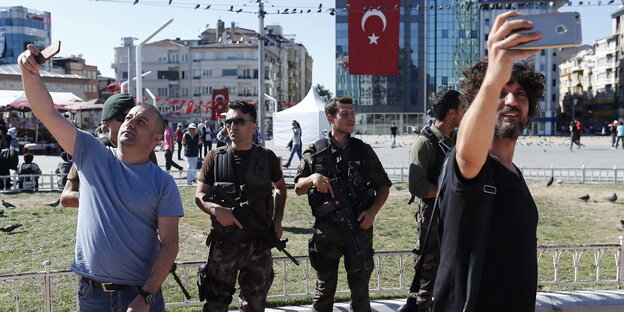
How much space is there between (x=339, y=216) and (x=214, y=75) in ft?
290

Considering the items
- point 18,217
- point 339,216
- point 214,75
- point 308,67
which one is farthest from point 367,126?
point 339,216

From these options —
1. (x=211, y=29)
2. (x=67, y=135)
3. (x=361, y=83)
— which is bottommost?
(x=67, y=135)

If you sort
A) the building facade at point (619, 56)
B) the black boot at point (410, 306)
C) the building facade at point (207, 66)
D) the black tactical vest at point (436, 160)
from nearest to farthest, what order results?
the black boot at point (410, 306), the black tactical vest at point (436, 160), the building facade at point (207, 66), the building facade at point (619, 56)

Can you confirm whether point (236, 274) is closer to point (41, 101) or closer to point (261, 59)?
point (41, 101)

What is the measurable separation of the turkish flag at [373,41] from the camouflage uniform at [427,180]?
7.91 m

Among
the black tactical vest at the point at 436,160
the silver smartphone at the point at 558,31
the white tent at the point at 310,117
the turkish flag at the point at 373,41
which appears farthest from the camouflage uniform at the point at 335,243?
the white tent at the point at 310,117

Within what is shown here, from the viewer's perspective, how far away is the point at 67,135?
10.2ft

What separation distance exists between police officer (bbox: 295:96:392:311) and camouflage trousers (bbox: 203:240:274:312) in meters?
0.53

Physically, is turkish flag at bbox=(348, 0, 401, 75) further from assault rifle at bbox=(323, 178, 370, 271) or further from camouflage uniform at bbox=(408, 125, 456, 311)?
assault rifle at bbox=(323, 178, 370, 271)

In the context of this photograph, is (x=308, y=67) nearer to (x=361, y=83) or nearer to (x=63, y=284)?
(x=361, y=83)

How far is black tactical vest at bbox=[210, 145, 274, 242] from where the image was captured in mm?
4402

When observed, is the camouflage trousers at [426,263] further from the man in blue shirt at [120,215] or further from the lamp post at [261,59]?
the lamp post at [261,59]

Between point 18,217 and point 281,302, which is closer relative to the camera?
point 281,302

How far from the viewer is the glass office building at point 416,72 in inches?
3548
